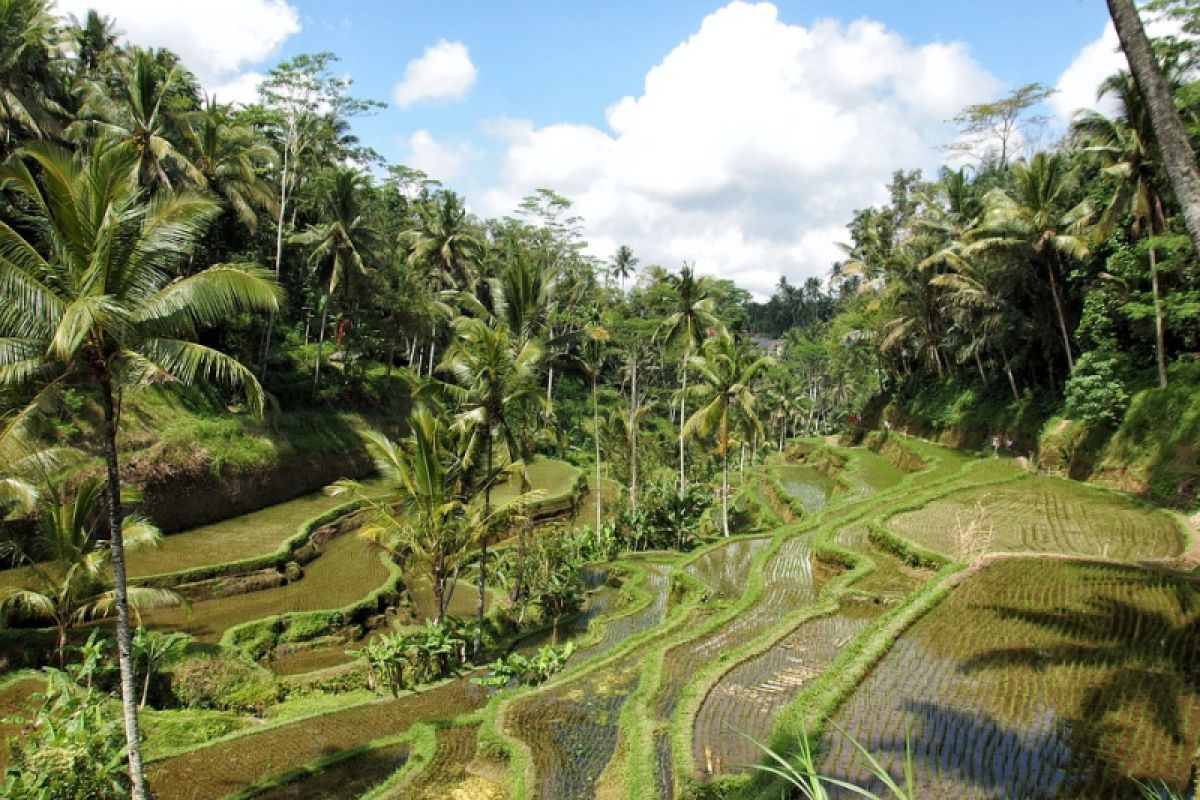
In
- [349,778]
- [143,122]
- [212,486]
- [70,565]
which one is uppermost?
[143,122]

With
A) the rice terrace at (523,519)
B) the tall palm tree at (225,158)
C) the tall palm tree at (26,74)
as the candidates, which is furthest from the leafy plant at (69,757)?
the tall palm tree at (225,158)

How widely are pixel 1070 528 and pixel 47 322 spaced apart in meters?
19.2

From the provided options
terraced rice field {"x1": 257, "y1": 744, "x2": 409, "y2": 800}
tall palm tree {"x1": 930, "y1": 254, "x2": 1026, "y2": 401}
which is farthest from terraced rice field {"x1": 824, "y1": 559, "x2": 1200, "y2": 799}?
tall palm tree {"x1": 930, "y1": 254, "x2": 1026, "y2": 401}

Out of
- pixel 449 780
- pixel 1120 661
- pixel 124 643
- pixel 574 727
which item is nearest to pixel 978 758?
pixel 1120 661

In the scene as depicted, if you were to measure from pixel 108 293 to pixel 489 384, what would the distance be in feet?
26.8

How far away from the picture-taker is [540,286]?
1684cm

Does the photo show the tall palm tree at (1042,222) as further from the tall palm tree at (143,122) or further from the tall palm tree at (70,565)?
the tall palm tree at (143,122)

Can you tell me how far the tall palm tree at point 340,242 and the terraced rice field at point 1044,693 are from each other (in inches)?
1046

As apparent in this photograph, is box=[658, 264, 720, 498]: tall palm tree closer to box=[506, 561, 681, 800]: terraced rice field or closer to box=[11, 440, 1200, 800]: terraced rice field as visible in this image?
box=[11, 440, 1200, 800]: terraced rice field

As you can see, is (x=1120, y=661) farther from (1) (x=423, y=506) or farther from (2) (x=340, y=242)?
(2) (x=340, y=242)

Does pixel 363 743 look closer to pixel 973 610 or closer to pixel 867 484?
pixel 973 610

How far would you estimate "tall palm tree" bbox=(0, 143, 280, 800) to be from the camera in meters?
6.56

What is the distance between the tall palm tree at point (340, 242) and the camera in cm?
2945

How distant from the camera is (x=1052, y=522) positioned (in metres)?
16.6
